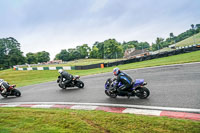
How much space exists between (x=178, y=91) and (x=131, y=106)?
7.80ft

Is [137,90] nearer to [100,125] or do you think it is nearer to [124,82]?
[124,82]

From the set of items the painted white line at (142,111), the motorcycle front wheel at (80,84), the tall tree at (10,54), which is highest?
the tall tree at (10,54)

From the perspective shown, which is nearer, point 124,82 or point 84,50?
point 124,82

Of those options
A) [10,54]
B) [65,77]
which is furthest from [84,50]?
[65,77]

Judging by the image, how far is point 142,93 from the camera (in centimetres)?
629

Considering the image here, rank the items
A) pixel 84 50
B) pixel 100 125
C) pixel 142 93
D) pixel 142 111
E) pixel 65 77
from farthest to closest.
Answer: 1. pixel 84 50
2. pixel 65 77
3. pixel 142 93
4. pixel 142 111
5. pixel 100 125

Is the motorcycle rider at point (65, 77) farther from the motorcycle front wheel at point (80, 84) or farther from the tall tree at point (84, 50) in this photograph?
the tall tree at point (84, 50)

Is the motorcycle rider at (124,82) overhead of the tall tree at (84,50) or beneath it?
beneath

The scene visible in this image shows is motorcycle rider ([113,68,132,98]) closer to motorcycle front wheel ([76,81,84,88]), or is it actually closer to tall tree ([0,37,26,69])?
motorcycle front wheel ([76,81,84,88])

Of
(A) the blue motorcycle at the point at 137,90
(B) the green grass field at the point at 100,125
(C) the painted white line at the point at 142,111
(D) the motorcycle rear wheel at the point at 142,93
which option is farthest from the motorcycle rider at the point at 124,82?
(B) the green grass field at the point at 100,125

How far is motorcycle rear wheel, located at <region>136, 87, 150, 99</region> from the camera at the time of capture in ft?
20.4

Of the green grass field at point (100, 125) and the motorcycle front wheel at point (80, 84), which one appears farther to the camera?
the motorcycle front wheel at point (80, 84)

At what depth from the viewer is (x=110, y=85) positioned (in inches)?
282

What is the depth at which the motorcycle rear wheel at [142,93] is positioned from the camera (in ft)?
20.4
